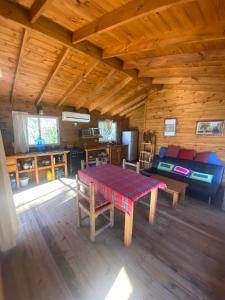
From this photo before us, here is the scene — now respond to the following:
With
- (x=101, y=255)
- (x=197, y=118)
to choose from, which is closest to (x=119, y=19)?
(x=101, y=255)

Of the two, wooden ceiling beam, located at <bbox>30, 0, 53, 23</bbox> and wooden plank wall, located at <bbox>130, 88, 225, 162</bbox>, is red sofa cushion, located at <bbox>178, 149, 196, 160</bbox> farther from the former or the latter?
wooden ceiling beam, located at <bbox>30, 0, 53, 23</bbox>

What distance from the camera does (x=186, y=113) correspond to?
408cm

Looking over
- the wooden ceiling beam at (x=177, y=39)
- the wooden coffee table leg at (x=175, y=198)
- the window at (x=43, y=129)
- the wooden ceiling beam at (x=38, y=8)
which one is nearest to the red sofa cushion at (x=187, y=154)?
the wooden coffee table leg at (x=175, y=198)

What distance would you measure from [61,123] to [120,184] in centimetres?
355

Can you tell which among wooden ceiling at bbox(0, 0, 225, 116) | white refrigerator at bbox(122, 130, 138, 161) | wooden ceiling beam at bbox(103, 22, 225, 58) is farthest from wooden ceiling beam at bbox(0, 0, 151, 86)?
white refrigerator at bbox(122, 130, 138, 161)

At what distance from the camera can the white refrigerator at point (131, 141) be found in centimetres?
647

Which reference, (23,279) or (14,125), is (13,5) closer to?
(14,125)

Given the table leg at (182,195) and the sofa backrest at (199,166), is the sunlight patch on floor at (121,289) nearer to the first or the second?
the table leg at (182,195)

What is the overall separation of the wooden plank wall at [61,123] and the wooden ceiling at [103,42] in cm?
25

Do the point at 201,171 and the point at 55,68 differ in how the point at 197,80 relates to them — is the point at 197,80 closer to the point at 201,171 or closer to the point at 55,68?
the point at 201,171

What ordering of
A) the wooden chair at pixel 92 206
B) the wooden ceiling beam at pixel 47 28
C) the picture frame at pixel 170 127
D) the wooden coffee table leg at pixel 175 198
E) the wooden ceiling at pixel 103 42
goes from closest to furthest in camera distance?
the wooden ceiling at pixel 103 42 < the wooden ceiling beam at pixel 47 28 < the wooden chair at pixel 92 206 < the wooden coffee table leg at pixel 175 198 < the picture frame at pixel 170 127

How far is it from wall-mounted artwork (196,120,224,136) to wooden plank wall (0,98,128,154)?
11.8 ft

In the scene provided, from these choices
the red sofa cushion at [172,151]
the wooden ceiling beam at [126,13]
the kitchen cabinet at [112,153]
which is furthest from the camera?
the kitchen cabinet at [112,153]

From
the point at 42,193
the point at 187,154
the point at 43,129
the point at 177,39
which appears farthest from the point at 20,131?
the point at 187,154
